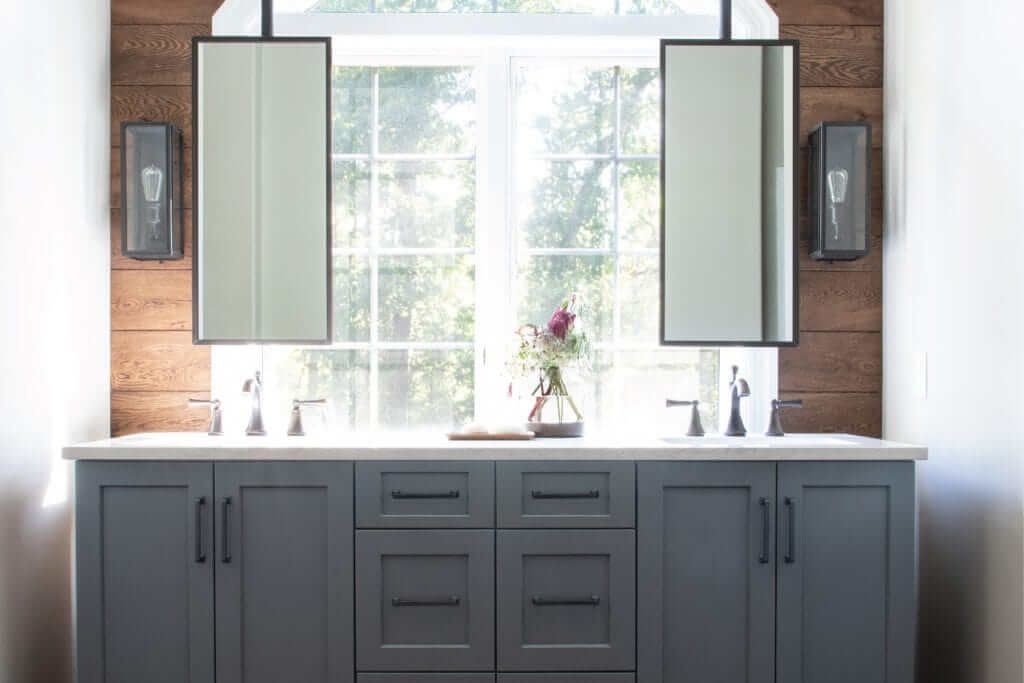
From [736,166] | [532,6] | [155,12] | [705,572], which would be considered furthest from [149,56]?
[705,572]

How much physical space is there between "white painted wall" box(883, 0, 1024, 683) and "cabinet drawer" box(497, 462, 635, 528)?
927 mm

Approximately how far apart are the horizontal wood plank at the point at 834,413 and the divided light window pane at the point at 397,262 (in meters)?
→ 1.08

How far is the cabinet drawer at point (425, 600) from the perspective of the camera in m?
2.32

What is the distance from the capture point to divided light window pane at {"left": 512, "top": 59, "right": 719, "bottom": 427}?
9.64 feet

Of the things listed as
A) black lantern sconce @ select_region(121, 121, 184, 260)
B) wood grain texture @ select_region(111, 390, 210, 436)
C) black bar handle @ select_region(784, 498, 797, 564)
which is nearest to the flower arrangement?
black bar handle @ select_region(784, 498, 797, 564)

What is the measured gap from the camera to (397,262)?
2941 mm

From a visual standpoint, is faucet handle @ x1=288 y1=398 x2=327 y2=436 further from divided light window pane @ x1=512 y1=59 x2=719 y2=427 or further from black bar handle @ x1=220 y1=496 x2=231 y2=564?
divided light window pane @ x1=512 y1=59 x2=719 y2=427

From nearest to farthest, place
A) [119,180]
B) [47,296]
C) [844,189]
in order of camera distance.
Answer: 1. [47,296]
2. [844,189]
3. [119,180]

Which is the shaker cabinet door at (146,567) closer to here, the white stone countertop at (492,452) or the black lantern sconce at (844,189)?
the white stone countertop at (492,452)

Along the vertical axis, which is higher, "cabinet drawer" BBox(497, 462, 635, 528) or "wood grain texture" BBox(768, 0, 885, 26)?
"wood grain texture" BBox(768, 0, 885, 26)

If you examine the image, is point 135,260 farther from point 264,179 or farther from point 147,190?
point 264,179

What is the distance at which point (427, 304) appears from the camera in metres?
2.95

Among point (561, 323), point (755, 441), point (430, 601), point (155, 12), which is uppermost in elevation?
point (155, 12)

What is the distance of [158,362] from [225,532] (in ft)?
2.63
